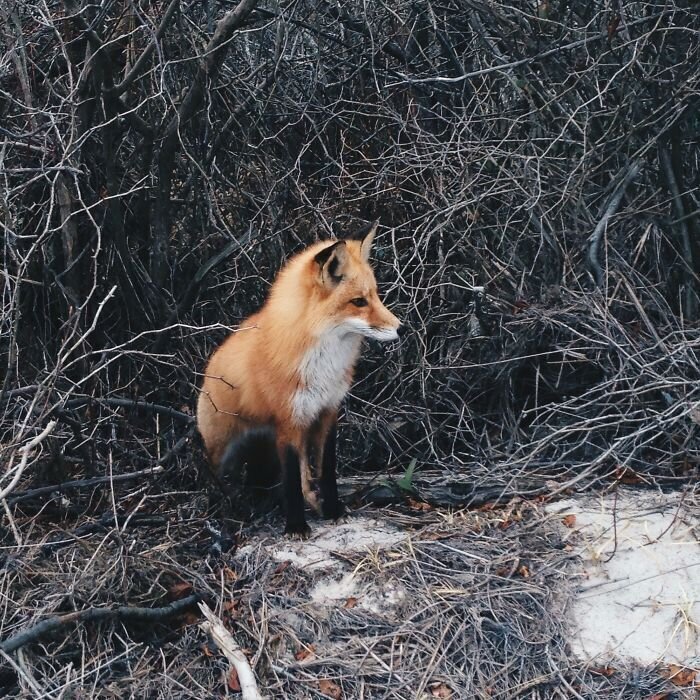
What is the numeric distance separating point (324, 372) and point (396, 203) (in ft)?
5.20

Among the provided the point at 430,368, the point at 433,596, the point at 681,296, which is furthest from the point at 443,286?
the point at 433,596

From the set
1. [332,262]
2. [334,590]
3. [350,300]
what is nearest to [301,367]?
[350,300]

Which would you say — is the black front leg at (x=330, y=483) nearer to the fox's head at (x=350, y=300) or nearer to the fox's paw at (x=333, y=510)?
the fox's paw at (x=333, y=510)

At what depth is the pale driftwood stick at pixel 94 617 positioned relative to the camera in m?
3.45

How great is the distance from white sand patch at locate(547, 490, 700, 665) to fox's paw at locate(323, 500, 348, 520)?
3.19 feet

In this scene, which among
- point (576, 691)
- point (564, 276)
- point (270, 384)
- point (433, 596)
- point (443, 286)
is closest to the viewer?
point (576, 691)

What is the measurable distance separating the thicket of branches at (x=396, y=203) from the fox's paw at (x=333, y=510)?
73 centimetres

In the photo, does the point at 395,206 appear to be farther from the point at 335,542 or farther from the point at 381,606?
the point at 381,606

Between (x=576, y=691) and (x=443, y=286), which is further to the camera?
(x=443, y=286)

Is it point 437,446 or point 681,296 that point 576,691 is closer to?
point 437,446

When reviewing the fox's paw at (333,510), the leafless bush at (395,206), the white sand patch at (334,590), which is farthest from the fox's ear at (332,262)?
the white sand patch at (334,590)

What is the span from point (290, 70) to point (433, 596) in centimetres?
319

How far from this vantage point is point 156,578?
394cm

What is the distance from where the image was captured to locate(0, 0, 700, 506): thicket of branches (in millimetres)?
4785
